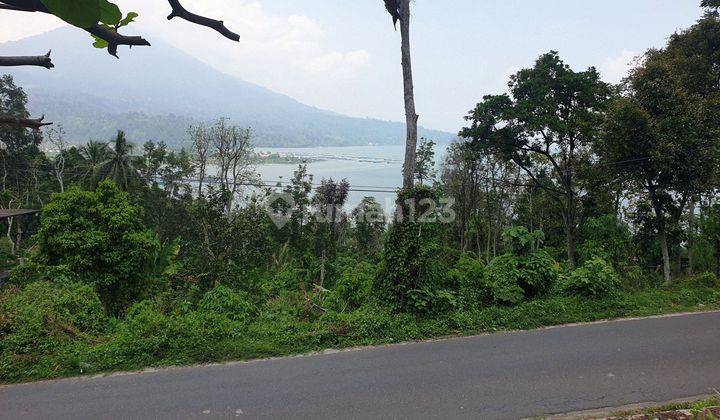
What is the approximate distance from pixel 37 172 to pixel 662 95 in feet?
82.6

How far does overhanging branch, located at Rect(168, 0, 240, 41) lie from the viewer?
34.4 inches

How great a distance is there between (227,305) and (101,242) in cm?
327

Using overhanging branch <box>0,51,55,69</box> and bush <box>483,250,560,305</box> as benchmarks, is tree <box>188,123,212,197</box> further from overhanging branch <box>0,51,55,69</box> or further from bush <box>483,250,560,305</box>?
overhanging branch <box>0,51,55,69</box>

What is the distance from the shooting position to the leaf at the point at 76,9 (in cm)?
52

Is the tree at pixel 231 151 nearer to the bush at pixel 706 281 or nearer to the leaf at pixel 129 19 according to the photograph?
the bush at pixel 706 281

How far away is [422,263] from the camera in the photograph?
692cm

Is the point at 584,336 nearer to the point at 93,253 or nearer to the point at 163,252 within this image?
the point at 93,253

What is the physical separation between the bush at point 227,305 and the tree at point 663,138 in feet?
28.1

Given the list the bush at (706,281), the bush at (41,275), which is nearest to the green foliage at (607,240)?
the bush at (706,281)

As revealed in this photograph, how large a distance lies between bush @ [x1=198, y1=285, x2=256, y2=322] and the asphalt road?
135 centimetres

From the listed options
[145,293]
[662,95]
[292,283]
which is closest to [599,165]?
[662,95]

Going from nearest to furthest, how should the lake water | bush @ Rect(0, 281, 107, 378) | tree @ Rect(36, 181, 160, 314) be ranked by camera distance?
1. bush @ Rect(0, 281, 107, 378)
2. tree @ Rect(36, 181, 160, 314)
3. the lake water

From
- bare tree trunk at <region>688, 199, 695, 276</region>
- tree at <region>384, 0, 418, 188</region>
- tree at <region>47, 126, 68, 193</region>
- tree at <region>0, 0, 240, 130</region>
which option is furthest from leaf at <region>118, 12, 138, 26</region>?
tree at <region>47, 126, 68, 193</region>

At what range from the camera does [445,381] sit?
4.79m
